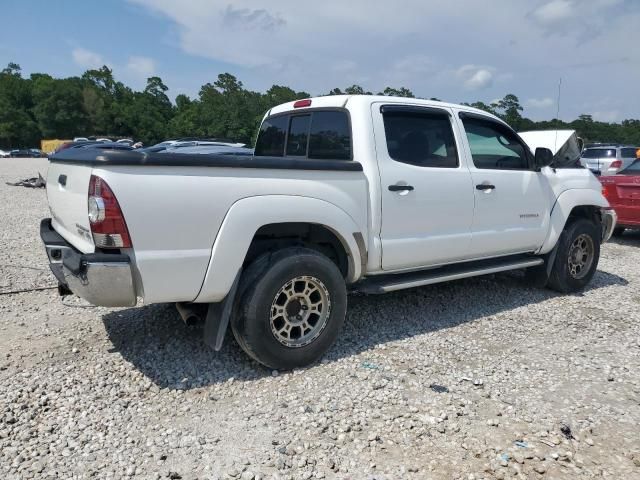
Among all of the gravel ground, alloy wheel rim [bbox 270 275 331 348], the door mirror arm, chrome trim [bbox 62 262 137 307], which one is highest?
the door mirror arm

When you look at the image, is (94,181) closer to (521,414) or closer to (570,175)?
(521,414)

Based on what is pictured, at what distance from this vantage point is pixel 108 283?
303cm

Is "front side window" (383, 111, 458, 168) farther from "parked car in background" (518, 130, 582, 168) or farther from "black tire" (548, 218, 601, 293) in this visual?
"black tire" (548, 218, 601, 293)

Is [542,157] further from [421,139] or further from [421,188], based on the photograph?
[421,188]

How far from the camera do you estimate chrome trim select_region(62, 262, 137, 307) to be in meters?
3.00

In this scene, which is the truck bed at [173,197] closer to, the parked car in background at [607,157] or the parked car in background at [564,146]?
the parked car in background at [564,146]

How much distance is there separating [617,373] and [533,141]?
142 inches

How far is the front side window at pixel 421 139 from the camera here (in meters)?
4.22

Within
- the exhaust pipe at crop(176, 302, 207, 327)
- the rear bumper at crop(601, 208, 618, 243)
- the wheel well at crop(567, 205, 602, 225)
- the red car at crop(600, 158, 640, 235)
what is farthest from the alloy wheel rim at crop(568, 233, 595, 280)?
the exhaust pipe at crop(176, 302, 207, 327)

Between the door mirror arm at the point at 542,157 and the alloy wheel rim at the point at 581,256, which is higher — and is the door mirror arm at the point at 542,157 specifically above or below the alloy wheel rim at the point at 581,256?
above

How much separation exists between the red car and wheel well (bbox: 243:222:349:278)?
22.3ft

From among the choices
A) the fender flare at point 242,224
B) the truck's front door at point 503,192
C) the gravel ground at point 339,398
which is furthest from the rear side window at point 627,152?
the fender flare at point 242,224

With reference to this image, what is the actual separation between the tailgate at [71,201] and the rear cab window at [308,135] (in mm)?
1965

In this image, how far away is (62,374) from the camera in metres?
3.58
